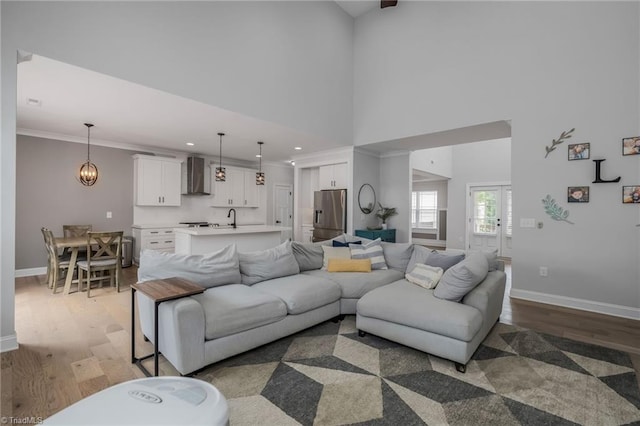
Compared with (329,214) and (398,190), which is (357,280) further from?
(398,190)

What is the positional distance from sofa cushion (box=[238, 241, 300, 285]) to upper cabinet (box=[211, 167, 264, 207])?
15.6ft

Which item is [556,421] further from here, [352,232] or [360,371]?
[352,232]

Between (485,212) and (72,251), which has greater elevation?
(485,212)

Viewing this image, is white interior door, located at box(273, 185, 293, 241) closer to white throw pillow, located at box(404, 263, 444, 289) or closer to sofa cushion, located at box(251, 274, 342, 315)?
sofa cushion, located at box(251, 274, 342, 315)

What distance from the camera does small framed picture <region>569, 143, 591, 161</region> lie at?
12.9 ft

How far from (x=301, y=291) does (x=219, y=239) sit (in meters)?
2.75

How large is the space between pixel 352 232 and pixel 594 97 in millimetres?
4313

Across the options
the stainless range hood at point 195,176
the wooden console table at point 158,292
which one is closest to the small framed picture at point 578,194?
the wooden console table at point 158,292

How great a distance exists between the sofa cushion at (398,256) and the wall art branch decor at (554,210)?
2011 mm

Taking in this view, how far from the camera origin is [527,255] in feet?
14.4

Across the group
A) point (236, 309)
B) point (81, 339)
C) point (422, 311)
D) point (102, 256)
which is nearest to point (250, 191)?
point (102, 256)

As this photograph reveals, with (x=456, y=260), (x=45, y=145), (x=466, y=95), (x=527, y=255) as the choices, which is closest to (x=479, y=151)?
(x=466, y=95)

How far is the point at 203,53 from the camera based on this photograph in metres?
3.92

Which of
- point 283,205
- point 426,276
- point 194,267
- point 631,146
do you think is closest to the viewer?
point 194,267
